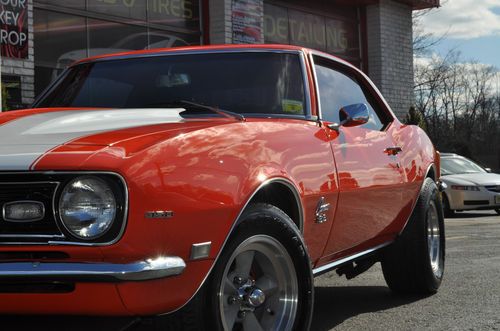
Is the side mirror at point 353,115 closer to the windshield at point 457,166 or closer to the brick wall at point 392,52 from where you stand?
the windshield at point 457,166

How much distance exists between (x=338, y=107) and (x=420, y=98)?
51355 mm

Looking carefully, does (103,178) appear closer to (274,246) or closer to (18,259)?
(18,259)

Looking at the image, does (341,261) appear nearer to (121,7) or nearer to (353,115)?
(353,115)

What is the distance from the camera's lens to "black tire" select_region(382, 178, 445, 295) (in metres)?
5.19

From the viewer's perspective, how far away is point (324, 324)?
450cm

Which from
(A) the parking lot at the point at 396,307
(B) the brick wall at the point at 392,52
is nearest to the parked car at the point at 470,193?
(B) the brick wall at the point at 392,52

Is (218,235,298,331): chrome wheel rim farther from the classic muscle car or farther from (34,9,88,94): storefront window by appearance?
(34,9,88,94): storefront window

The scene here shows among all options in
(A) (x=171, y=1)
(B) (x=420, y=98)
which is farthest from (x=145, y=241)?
(B) (x=420, y=98)

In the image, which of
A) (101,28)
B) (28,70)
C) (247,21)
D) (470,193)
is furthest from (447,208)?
(28,70)

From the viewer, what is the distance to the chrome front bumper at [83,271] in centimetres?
248

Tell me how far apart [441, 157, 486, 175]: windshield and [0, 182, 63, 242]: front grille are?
1394cm

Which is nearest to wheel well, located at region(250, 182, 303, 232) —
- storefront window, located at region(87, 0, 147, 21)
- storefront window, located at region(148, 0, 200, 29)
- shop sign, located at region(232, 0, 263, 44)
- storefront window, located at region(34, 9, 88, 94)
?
storefront window, located at region(34, 9, 88, 94)

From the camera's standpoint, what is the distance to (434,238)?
5707 millimetres

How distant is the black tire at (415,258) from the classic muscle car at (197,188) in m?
0.15
